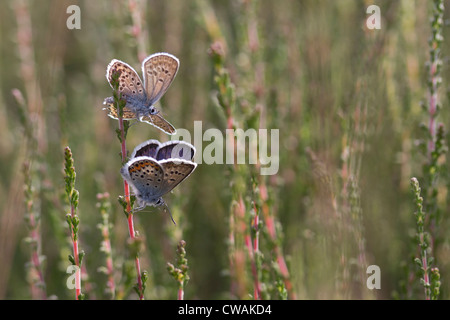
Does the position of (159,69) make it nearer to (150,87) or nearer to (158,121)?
(150,87)

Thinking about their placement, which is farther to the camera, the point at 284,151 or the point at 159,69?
the point at 284,151

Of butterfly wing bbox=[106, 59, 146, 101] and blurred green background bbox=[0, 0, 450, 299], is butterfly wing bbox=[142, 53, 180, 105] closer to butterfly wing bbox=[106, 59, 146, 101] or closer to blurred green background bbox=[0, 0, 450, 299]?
butterfly wing bbox=[106, 59, 146, 101]

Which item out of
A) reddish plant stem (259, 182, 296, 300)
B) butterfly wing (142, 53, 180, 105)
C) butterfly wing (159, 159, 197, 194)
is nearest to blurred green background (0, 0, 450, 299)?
reddish plant stem (259, 182, 296, 300)

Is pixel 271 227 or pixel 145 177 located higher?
pixel 145 177

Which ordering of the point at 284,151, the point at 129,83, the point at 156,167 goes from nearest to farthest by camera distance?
1. the point at 156,167
2. the point at 129,83
3. the point at 284,151

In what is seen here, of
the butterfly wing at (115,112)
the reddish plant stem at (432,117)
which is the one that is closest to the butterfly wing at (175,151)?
the butterfly wing at (115,112)

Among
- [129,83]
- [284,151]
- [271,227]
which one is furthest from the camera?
[284,151]

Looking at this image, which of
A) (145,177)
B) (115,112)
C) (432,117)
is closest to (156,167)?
(145,177)

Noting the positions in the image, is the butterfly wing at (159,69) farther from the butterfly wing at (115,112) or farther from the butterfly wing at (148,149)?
the butterfly wing at (148,149)
